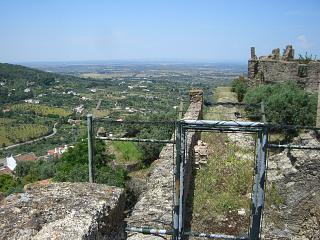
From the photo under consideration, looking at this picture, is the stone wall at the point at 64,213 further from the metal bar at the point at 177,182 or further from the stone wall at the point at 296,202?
the stone wall at the point at 296,202

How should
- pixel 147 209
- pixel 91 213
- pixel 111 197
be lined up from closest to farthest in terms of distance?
pixel 91 213
pixel 111 197
pixel 147 209

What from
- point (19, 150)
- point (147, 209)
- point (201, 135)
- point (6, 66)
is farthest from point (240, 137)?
point (6, 66)

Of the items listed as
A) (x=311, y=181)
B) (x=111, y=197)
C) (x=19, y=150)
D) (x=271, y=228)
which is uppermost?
(x=111, y=197)

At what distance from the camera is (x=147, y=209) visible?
527cm

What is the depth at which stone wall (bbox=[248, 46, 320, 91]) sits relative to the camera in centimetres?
1623

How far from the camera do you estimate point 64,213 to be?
9.78 feet

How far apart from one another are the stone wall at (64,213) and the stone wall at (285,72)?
14720mm

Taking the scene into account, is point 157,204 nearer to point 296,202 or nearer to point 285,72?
point 296,202

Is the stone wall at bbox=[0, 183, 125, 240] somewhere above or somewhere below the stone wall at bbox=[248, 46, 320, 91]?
below

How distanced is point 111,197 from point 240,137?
8540mm

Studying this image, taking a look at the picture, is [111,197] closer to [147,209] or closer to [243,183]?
[147,209]

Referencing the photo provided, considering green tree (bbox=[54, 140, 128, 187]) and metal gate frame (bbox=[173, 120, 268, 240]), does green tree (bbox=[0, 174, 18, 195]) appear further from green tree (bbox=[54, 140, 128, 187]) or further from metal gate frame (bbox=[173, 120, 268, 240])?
metal gate frame (bbox=[173, 120, 268, 240])

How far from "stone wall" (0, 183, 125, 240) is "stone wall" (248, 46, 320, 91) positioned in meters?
14.7

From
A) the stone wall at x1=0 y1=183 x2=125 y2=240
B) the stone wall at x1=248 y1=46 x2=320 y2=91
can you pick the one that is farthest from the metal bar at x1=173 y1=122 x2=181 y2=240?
the stone wall at x1=248 y1=46 x2=320 y2=91
